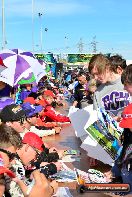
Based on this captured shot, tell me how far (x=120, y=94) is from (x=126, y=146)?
46.7 inches

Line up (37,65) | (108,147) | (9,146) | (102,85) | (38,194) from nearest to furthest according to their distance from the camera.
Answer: (38,194) < (9,146) < (108,147) < (102,85) < (37,65)

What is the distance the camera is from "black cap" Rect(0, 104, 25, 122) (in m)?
3.67

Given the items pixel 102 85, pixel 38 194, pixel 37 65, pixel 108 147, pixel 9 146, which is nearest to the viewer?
pixel 38 194

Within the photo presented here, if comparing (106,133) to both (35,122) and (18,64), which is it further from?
(18,64)

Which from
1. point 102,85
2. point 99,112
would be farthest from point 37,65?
point 99,112

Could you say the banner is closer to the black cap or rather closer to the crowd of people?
the crowd of people

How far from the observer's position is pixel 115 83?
4.08 meters

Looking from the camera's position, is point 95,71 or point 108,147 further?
point 95,71

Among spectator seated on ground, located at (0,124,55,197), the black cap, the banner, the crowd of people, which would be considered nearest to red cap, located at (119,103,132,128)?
the crowd of people

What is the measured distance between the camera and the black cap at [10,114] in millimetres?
3670

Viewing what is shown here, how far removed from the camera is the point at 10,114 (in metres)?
3.66

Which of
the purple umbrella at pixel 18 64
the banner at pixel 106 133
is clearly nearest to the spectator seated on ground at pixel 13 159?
the banner at pixel 106 133

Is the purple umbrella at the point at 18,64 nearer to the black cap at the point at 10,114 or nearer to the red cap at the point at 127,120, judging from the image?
the black cap at the point at 10,114

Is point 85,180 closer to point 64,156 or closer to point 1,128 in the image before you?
point 1,128
